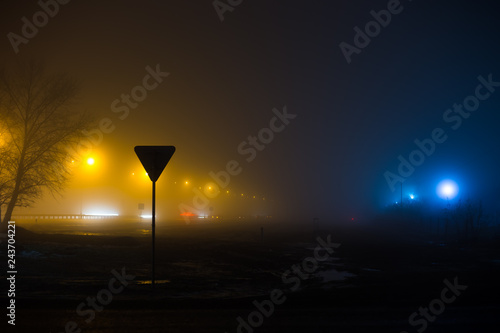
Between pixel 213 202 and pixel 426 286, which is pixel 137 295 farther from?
pixel 213 202

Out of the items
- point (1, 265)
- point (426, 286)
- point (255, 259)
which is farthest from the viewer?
point (255, 259)

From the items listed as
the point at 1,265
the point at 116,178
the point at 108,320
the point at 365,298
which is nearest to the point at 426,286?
the point at 365,298

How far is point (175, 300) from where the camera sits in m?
10.6

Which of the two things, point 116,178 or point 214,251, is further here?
point 116,178

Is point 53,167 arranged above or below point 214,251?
above

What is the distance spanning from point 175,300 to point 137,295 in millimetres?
1148

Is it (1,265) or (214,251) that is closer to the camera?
(1,265)

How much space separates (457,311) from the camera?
10031 mm

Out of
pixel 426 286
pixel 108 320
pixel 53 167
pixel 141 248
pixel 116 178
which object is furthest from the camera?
pixel 116 178

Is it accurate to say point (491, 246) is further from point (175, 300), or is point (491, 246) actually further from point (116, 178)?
point (116, 178)

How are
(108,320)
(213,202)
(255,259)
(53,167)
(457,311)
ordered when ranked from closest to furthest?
1. (108,320)
2. (457,311)
3. (255,259)
4. (53,167)
5. (213,202)

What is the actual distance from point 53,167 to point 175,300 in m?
20.9

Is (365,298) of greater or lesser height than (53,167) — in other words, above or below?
below

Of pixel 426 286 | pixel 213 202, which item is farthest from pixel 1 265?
pixel 213 202
